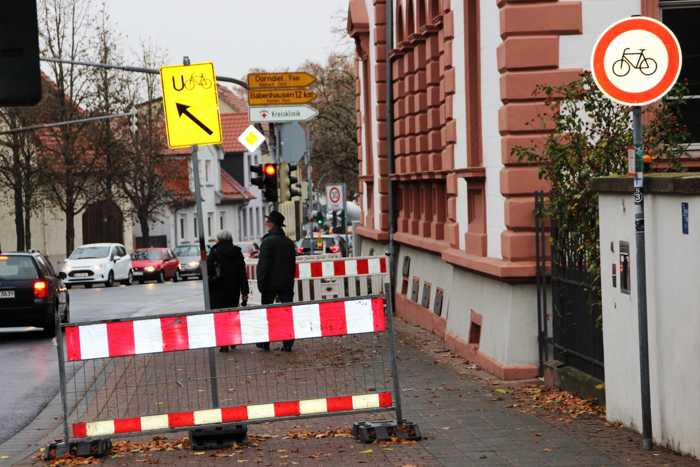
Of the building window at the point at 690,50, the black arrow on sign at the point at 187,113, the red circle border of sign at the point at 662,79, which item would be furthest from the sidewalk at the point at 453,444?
the building window at the point at 690,50

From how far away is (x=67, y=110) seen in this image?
65312 mm

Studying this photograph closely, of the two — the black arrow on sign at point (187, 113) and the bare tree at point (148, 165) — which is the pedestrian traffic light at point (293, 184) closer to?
the black arrow on sign at point (187, 113)

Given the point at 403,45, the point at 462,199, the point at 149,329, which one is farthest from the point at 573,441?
the point at 403,45

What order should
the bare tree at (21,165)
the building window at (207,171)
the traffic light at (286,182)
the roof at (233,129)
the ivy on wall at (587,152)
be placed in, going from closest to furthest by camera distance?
the ivy on wall at (587,152) → the traffic light at (286,182) → the bare tree at (21,165) → the building window at (207,171) → the roof at (233,129)

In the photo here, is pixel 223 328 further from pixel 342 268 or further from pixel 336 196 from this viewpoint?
pixel 336 196

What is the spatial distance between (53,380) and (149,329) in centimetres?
792

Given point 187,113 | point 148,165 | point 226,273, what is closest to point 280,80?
point 226,273

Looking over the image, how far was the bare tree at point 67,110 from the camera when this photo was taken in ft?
214

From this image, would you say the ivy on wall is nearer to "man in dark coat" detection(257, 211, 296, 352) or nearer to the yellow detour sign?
the yellow detour sign

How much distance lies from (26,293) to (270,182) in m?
6.14

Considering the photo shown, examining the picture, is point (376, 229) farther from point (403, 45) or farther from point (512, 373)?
point (512, 373)

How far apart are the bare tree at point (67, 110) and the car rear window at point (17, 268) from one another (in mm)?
39181

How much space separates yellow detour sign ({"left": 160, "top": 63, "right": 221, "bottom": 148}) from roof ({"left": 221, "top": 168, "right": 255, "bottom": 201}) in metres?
84.6

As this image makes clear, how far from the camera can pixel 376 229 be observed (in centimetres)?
2950
